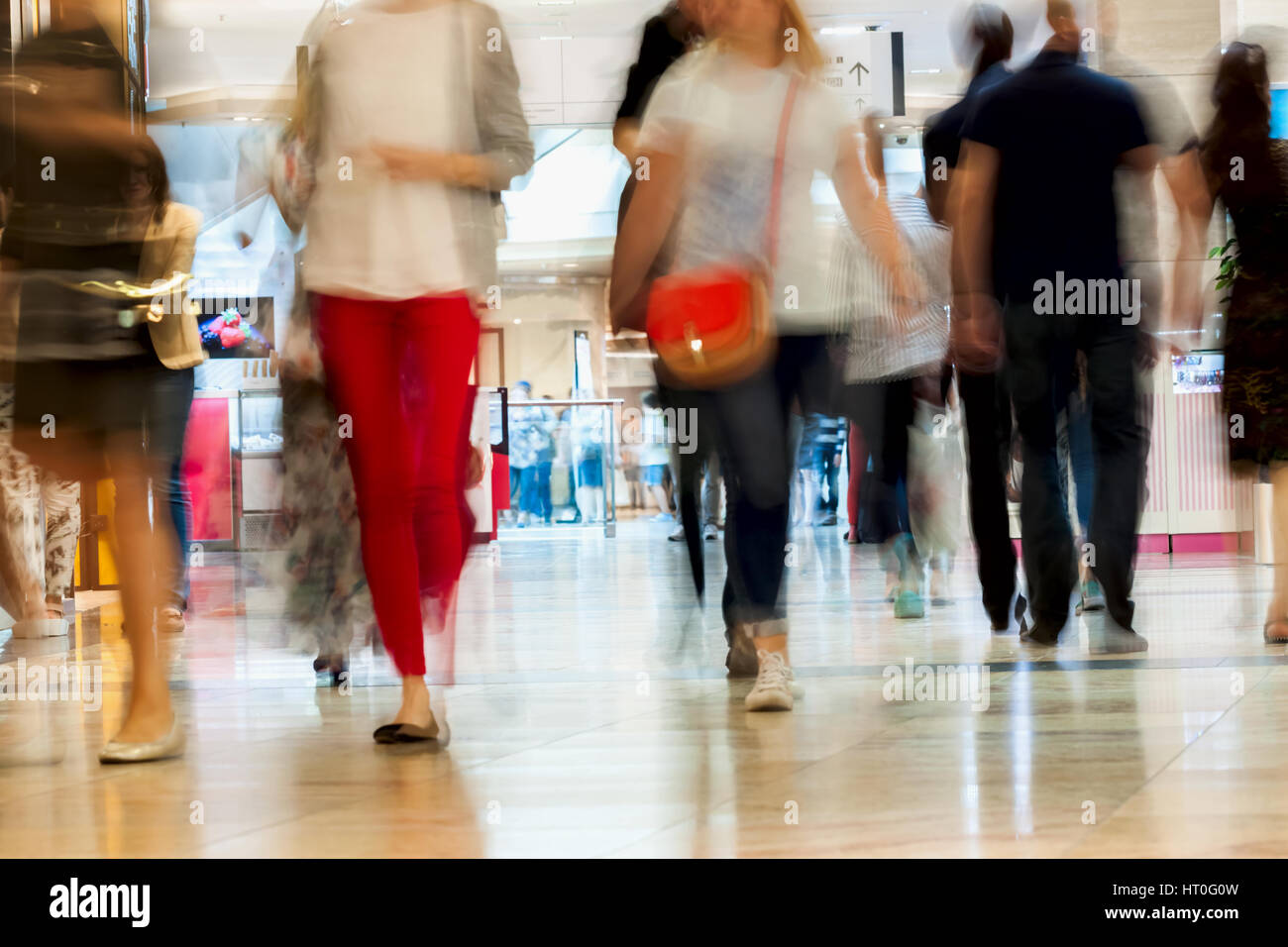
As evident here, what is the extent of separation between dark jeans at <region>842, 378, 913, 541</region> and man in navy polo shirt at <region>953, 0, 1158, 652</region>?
98 centimetres

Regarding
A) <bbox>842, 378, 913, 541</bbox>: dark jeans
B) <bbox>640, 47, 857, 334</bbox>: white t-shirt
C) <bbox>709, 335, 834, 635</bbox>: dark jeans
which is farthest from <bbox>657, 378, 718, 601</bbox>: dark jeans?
<bbox>842, 378, 913, 541</bbox>: dark jeans

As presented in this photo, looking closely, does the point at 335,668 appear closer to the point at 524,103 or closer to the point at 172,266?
the point at 172,266

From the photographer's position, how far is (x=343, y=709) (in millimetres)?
3234

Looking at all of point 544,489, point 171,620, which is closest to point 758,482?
point 171,620

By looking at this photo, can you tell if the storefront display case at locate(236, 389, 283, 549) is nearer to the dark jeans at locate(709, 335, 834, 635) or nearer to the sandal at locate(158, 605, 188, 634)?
the sandal at locate(158, 605, 188, 634)

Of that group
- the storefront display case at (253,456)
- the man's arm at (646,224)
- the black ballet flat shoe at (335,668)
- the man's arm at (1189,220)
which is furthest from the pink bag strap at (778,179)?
the storefront display case at (253,456)

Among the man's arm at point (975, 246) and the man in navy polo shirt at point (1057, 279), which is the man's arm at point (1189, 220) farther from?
the man's arm at point (975, 246)

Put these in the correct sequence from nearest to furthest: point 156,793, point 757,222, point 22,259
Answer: point 156,793, point 22,259, point 757,222

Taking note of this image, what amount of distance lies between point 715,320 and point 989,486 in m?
1.51

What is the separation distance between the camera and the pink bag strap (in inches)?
123
